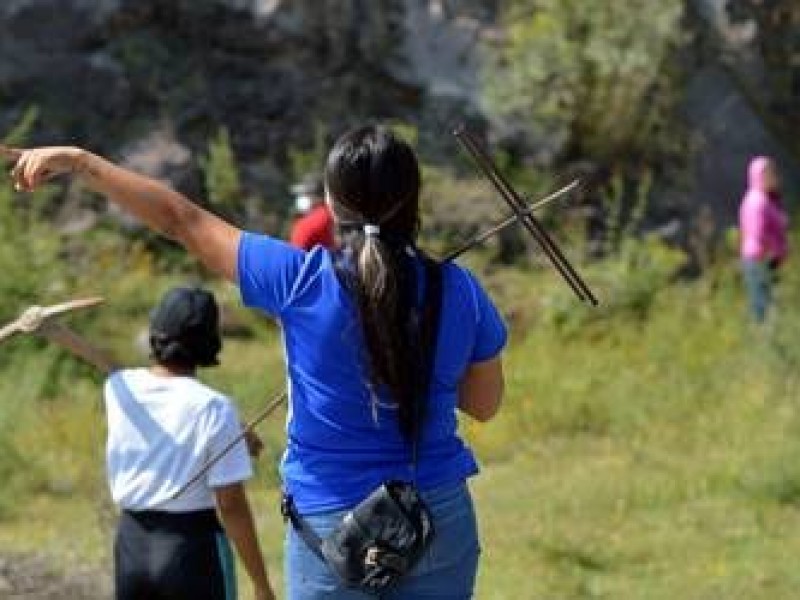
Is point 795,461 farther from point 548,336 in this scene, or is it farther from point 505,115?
point 505,115

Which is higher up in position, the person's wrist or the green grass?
the person's wrist

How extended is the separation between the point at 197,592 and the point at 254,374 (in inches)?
272

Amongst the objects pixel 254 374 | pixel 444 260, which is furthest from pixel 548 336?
pixel 444 260

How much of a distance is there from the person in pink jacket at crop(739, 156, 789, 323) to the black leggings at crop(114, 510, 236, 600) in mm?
8880

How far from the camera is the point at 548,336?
13.7 metres

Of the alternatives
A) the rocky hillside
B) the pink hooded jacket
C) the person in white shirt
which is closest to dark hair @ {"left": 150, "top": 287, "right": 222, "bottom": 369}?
the person in white shirt

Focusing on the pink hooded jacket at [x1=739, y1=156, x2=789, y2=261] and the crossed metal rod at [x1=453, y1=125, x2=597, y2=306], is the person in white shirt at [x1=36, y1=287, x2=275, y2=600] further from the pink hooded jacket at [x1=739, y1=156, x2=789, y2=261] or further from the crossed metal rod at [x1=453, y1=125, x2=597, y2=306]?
the pink hooded jacket at [x1=739, y1=156, x2=789, y2=261]

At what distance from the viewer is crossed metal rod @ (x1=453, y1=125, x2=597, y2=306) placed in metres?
3.88

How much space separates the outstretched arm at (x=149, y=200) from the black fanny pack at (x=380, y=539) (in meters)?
0.50

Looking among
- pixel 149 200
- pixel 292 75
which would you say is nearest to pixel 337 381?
pixel 149 200

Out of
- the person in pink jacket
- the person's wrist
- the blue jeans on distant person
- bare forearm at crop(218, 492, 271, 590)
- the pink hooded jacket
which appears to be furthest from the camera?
the pink hooded jacket

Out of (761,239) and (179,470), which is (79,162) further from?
(761,239)

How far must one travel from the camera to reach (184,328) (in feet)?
16.3

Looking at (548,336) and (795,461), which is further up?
(795,461)
